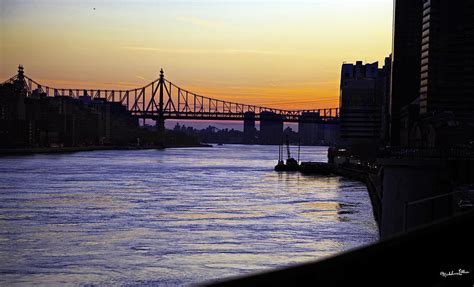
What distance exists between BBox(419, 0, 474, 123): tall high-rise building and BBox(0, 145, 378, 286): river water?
38.5m

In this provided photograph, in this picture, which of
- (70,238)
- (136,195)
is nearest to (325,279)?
(70,238)

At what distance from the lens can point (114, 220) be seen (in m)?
19.0

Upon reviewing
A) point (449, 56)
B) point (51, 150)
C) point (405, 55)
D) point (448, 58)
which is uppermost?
point (405, 55)

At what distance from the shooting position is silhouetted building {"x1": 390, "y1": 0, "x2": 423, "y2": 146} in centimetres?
7594

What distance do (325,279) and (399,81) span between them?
255 ft

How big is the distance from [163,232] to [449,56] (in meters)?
57.7

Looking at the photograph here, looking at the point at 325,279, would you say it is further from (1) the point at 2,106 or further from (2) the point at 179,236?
(1) the point at 2,106

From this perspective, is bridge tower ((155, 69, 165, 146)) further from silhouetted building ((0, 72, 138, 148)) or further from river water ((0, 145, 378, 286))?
river water ((0, 145, 378, 286))

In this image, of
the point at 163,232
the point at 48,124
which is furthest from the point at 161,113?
the point at 163,232

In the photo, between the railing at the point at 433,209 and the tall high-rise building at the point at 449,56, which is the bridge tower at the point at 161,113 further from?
the railing at the point at 433,209

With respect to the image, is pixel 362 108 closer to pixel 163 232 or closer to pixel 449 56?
pixel 449 56

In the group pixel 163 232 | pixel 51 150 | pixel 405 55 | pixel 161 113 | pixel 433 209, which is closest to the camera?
pixel 433 209

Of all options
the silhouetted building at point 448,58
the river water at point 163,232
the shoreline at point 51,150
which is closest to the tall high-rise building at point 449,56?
the silhouetted building at point 448,58

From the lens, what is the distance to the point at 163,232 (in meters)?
16.8
